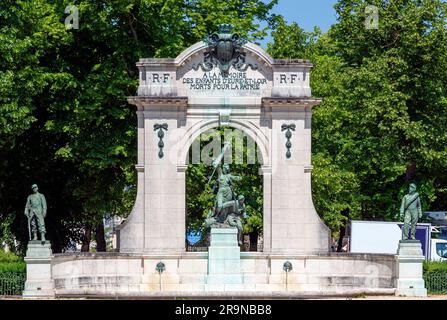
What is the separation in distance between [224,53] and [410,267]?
28.9 feet

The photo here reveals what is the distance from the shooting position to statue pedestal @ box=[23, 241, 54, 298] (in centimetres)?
3061

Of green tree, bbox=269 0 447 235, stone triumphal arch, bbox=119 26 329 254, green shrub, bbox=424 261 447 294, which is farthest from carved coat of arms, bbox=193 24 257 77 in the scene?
green tree, bbox=269 0 447 235

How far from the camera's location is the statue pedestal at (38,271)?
30.6 meters

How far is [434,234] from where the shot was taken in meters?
51.9

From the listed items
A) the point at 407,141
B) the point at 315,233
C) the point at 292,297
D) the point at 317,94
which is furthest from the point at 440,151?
the point at 292,297

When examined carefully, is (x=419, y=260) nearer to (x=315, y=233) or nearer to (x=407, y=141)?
(x=315, y=233)

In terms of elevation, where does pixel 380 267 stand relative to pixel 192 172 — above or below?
below

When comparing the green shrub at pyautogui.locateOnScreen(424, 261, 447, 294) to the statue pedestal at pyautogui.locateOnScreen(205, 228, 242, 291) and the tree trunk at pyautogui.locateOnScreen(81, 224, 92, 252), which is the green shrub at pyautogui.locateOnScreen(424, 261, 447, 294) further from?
the tree trunk at pyautogui.locateOnScreen(81, 224, 92, 252)

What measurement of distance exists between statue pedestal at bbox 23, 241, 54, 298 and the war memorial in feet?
6.67

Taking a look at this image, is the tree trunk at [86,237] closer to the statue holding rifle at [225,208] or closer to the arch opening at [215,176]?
the arch opening at [215,176]

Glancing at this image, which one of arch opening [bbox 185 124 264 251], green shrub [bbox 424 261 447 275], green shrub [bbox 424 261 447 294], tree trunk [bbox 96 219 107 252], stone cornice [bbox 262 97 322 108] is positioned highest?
stone cornice [bbox 262 97 322 108]

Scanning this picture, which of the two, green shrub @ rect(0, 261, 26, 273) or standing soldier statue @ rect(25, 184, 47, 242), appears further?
standing soldier statue @ rect(25, 184, 47, 242)

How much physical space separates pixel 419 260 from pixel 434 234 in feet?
67.7

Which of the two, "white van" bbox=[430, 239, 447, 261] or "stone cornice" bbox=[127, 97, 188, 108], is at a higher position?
"stone cornice" bbox=[127, 97, 188, 108]
